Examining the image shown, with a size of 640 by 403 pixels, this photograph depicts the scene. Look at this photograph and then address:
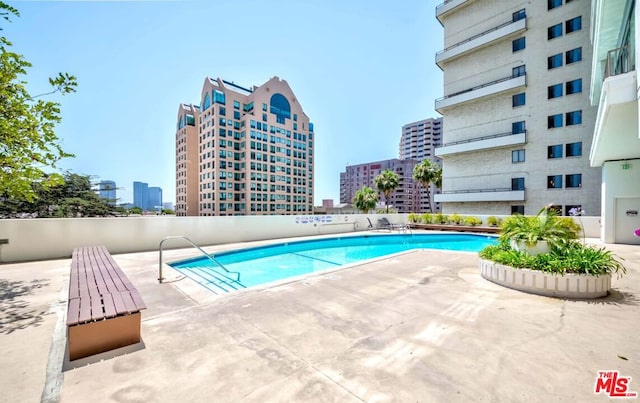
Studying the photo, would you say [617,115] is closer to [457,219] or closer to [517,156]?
[457,219]

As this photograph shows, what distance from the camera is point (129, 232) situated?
10.4m

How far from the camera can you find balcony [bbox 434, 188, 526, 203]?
25612mm

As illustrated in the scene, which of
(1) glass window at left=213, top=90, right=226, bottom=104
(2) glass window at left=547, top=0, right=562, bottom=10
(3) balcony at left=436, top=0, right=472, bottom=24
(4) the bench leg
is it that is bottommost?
(4) the bench leg

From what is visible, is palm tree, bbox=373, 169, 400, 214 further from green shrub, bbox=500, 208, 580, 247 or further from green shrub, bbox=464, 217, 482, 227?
green shrub, bbox=500, 208, 580, 247

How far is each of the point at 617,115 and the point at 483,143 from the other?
78.5ft

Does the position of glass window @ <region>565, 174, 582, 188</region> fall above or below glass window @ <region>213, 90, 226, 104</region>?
below

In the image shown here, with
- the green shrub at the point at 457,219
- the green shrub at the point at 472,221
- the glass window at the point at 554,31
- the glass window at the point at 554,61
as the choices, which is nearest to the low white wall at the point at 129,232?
the green shrub at the point at 472,221

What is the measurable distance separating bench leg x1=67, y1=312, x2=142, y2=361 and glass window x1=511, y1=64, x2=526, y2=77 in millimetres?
35513

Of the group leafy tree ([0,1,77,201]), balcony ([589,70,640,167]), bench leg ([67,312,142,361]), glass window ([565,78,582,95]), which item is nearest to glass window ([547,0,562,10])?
glass window ([565,78,582,95])

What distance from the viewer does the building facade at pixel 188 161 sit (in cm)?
6831

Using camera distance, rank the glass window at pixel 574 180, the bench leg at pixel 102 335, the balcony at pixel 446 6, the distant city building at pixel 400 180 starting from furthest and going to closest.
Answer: the distant city building at pixel 400 180 → the balcony at pixel 446 6 → the glass window at pixel 574 180 → the bench leg at pixel 102 335

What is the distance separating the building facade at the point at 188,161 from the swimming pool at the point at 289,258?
60.5 m

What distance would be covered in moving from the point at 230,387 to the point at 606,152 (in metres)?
15.6
